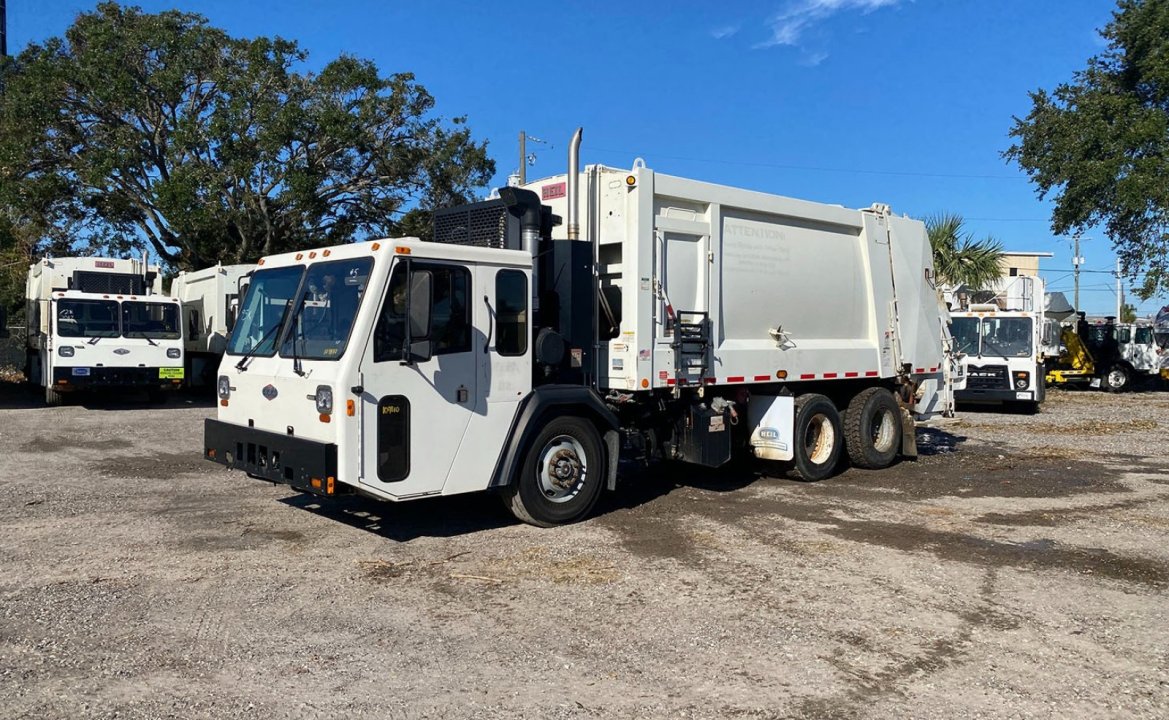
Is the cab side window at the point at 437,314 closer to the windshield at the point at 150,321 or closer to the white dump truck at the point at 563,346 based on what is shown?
the white dump truck at the point at 563,346

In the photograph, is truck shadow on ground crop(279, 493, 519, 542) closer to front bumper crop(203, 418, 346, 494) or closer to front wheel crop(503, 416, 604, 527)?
front wheel crop(503, 416, 604, 527)

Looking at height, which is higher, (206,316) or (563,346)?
(206,316)

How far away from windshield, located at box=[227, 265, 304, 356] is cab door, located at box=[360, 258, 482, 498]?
3.96ft

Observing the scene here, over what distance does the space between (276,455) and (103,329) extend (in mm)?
12863

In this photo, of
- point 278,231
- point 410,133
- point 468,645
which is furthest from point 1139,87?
point 468,645

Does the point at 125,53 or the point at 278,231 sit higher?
the point at 125,53

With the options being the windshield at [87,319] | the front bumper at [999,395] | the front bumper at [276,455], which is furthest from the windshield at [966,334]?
the windshield at [87,319]

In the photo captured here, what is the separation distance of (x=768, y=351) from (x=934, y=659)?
5042 millimetres

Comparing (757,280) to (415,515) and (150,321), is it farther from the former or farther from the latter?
(150,321)

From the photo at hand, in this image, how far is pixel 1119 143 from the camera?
23.9m

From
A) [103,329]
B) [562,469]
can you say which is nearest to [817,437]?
[562,469]

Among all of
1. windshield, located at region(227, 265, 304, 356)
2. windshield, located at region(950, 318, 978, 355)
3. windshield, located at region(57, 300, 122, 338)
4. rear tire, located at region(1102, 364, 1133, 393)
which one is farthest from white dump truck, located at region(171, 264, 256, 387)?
rear tire, located at region(1102, 364, 1133, 393)

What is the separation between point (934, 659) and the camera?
4938 mm

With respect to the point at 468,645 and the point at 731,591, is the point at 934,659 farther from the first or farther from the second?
the point at 468,645
